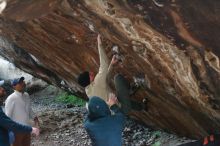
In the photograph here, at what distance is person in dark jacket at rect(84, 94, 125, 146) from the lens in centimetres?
501

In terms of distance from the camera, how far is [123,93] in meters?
6.25

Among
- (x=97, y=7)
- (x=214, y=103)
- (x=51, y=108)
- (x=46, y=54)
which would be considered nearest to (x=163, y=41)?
(x=97, y=7)

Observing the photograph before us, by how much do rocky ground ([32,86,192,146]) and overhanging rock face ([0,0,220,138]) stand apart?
422mm

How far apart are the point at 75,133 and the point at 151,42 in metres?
5.21

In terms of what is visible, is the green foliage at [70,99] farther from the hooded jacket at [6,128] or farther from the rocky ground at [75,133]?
the hooded jacket at [6,128]

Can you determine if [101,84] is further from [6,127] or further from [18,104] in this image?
[18,104]

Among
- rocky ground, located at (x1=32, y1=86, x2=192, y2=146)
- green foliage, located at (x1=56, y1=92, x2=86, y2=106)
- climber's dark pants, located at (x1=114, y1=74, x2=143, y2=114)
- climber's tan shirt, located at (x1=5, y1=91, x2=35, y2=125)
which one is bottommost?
green foliage, located at (x1=56, y1=92, x2=86, y2=106)

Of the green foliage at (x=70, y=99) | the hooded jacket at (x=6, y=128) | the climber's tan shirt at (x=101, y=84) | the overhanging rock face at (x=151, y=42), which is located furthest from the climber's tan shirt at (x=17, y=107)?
the green foliage at (x=70, y=99)

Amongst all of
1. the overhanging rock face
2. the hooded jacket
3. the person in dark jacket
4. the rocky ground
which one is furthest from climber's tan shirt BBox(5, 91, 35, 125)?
the rocky ground

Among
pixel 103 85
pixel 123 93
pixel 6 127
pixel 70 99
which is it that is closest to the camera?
pixel 6 127

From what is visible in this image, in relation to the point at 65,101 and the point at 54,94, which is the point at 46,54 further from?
the point at 54,94

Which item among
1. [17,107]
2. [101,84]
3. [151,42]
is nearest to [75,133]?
[17,107]

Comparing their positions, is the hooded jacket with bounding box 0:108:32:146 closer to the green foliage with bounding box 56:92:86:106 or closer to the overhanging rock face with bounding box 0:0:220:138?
the overhanging rock face with bounding box 0:0:220:138

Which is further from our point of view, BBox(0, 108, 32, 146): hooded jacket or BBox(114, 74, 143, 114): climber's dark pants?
BBox(114, 74, 143, 114): climber's dark pants
